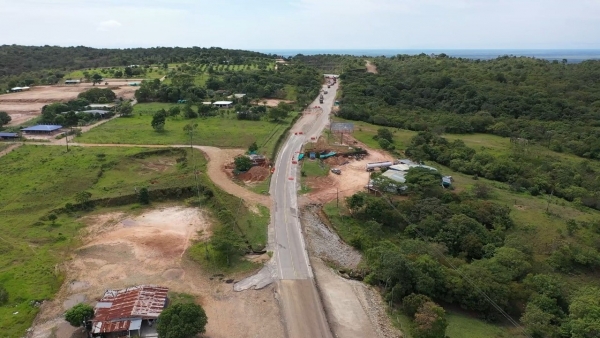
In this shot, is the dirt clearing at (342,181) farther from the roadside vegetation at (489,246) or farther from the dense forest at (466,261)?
the dense forest at (466,261)

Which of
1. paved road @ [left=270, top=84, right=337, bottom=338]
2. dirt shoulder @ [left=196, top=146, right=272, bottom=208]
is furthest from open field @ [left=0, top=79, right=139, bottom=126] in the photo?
paved road @ [left=270, top=84, right=337, bottom=338]

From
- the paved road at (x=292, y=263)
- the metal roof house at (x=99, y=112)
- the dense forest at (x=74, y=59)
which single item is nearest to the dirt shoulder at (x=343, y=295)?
the paved road at (x=292, y=263)

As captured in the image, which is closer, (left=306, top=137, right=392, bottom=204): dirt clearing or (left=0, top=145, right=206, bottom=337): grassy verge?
(left=0, top=145, right=206, bottom=337): grassy verge

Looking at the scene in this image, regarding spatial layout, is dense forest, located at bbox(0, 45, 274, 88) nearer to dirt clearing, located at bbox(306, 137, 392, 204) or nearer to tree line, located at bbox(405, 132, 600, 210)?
dirt clearing, located at bbox(306, 137, 392, 204)

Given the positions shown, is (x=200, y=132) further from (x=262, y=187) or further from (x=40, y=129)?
(x=40, y=129)

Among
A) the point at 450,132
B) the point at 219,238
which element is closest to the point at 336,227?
the point at 219,238

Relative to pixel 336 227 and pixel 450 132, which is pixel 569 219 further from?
pixel 450 132
